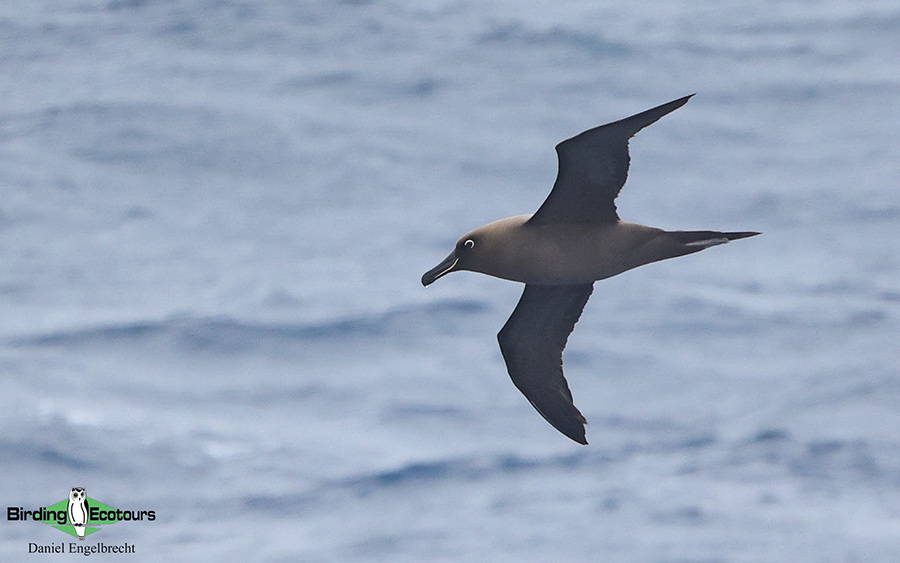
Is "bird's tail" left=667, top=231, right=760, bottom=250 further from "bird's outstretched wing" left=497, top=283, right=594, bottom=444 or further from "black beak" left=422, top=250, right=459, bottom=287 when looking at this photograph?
"bird's outstretched wing" left=497, top=283, right=594, bottom=444

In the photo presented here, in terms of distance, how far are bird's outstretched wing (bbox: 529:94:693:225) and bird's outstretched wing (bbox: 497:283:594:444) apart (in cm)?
155

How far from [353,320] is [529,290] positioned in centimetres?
5023

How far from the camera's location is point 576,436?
1206 cm

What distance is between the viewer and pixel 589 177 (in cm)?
1045

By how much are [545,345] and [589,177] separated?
2263mm

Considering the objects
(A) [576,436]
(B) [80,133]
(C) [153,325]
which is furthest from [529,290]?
(B) [80,133]

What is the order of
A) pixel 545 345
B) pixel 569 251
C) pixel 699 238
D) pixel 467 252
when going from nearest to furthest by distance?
pixel 699 238 < pixel 569 251 < pixel 467 252 < pixel 545 345

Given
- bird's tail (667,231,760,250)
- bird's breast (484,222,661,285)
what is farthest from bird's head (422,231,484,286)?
bird's tail (667,231,760,250)

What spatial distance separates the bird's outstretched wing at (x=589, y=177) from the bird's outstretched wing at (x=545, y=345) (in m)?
1.55

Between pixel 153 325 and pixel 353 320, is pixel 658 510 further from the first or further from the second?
pixel 153 325

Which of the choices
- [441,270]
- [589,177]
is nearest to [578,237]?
[589,177]

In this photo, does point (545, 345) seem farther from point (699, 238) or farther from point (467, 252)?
point (699, 238)

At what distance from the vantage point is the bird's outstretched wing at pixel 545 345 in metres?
12.1

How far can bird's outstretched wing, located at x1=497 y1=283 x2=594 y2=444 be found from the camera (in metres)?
12.1
